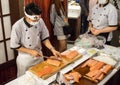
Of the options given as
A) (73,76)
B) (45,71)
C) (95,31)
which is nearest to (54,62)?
(45,71)

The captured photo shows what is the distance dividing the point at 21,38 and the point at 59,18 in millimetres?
1098

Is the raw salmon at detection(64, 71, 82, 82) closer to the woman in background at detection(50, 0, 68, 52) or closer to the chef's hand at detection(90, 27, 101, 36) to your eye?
the chef's hand at detection(90, 27, 101, 36)

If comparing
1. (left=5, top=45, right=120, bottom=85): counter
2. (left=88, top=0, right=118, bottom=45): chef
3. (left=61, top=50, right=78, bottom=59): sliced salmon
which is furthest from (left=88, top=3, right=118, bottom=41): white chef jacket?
(left=61, top=50, right=78, bottom=59): sliced salmon

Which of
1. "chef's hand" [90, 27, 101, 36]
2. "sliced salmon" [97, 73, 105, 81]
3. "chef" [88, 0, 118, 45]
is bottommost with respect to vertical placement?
"sliced salmon" [97, 73, 105, 81]

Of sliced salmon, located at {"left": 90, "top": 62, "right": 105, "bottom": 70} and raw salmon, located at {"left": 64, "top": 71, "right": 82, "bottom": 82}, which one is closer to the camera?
raw salmon, located at {"left": 64, "top": 71, "right": 82, "bottom": 82}

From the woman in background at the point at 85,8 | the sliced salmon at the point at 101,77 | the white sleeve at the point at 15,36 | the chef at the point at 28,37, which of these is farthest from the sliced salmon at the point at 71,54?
the woman in background at the point at 85,8

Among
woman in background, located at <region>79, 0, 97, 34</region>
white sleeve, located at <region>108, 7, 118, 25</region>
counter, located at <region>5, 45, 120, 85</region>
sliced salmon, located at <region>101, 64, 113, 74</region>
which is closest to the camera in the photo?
counter, located at <region>5, 45, 120, 85</region>

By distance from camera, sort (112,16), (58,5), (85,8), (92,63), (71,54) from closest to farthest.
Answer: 1. (92,63)
2. (71,54)
3. (112,16)
4. (58,5)
5. (85,8)

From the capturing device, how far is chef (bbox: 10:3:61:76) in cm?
236

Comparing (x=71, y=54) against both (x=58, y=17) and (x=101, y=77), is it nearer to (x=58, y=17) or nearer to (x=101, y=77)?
(x=101, y=77)

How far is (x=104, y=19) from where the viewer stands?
308 cm

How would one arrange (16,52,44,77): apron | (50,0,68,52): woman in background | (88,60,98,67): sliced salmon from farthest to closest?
(50,0,68,52): woman in background < (16,52,44,77): apron < (88,60,98,67): sliced salmon

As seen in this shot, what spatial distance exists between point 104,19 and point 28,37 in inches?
49.0

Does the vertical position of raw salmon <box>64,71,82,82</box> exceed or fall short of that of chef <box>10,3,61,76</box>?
it falls short
